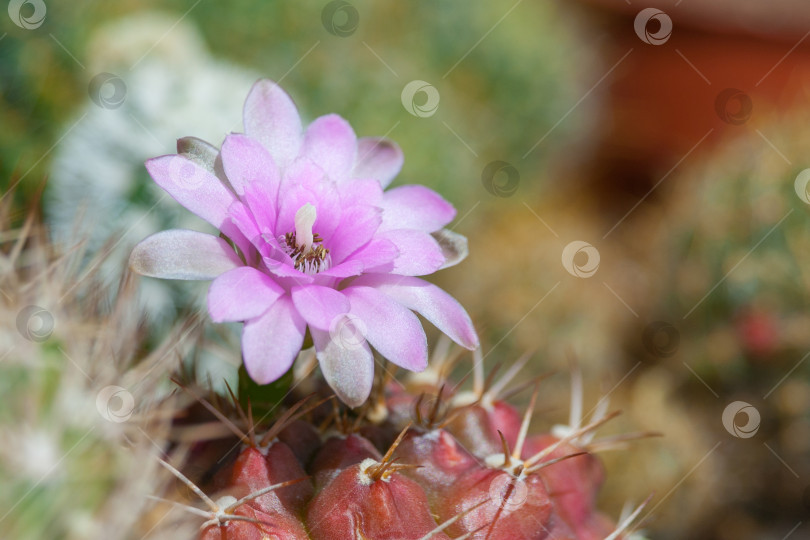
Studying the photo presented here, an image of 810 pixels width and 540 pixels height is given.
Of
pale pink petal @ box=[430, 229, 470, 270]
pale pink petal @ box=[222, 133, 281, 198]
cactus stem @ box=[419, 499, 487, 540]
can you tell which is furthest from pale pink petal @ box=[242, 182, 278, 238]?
cactus stem @ box=[419, 499, 487, 540]

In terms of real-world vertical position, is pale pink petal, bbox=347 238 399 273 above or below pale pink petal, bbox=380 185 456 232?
below

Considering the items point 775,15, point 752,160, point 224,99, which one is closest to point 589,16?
point 775,15

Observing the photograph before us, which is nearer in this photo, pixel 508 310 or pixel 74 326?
pixel 74 326

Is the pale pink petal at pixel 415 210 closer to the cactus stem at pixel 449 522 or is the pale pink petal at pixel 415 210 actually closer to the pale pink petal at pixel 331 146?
the pale pink petal at pixel 331 146

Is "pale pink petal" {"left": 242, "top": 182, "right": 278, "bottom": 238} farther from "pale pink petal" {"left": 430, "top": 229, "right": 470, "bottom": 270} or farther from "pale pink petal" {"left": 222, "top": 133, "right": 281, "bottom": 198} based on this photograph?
"pale pink petal" {"left": 430, "top": 229, "right": 470, "bottom": 270}

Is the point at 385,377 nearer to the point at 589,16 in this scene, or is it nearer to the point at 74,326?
the point at 74,326
